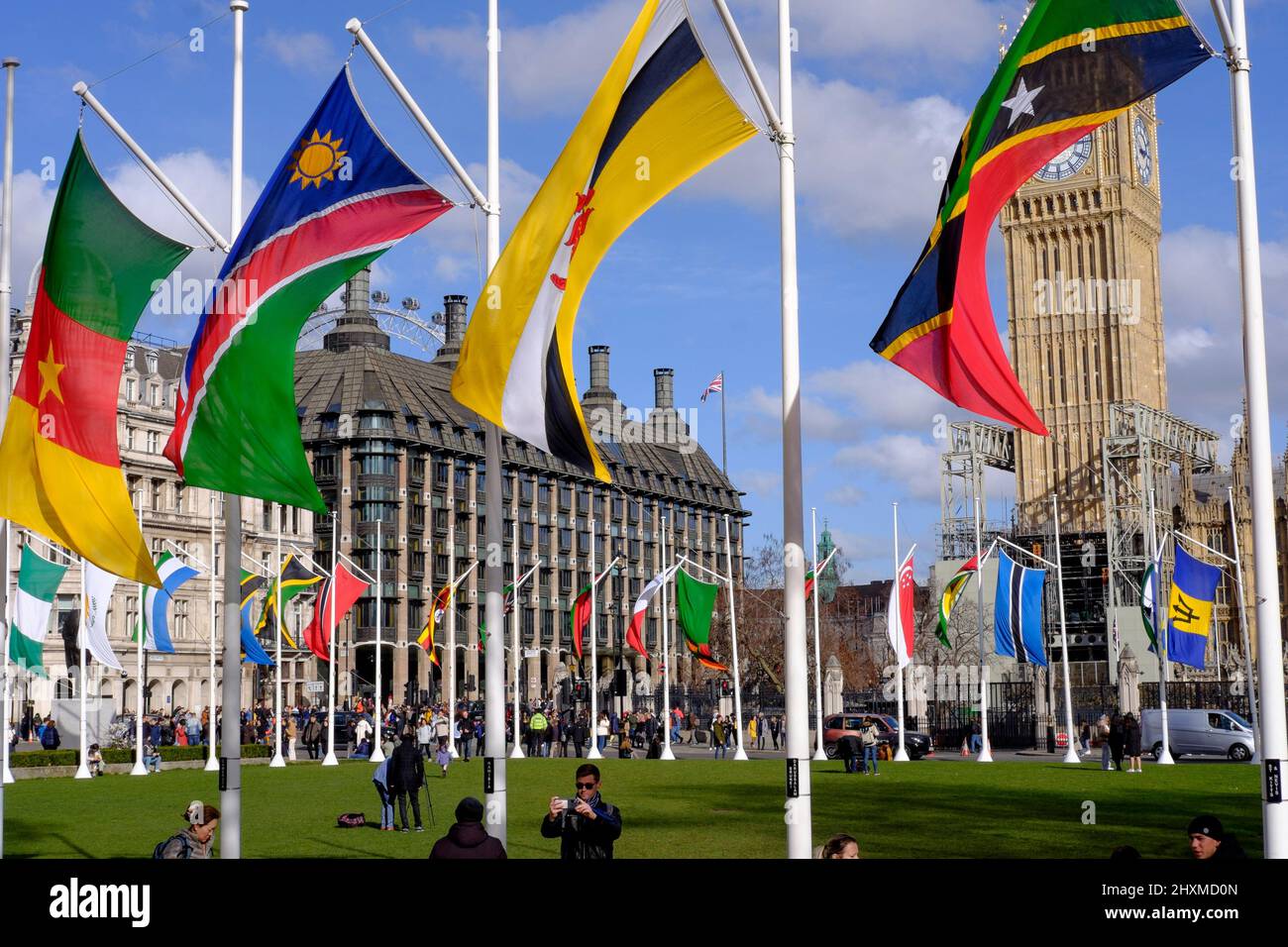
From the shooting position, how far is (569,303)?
46.2ft

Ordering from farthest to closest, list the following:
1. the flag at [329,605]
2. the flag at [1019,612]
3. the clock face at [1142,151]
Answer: the clock face at [1142,151] < the flag at [1019,612] < the flag at [329,605]

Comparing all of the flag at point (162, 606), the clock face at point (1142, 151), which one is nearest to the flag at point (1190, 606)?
the flag at point (162, 606)

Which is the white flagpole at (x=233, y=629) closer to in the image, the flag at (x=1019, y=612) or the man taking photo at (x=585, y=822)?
the man taking photo at (x=585, y=822)

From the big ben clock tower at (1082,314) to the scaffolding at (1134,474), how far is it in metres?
2.33

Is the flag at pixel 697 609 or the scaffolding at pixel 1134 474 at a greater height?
the scaffolding at pixel 1134 474

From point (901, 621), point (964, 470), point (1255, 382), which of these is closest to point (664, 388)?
point (964, 470)

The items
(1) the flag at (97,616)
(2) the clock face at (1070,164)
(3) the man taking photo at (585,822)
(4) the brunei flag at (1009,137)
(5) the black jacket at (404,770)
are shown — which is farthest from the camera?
(2) the clock face at (1070,164)

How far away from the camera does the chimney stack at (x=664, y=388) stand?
148125mm

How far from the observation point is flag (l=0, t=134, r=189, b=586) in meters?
17.5

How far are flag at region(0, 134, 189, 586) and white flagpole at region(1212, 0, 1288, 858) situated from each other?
11.2 meters
